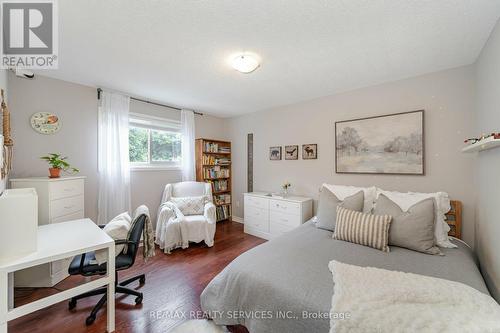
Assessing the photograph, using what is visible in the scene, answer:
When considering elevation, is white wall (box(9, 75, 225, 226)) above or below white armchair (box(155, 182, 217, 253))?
above

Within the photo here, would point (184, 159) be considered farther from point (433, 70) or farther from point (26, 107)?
point (433, 70)

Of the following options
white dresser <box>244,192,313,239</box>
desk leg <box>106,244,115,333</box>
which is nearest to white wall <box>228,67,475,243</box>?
white dresser <box>244,192,313,239</box>

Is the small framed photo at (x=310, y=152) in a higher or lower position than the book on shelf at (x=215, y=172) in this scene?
higher

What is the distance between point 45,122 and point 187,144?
6.57 ft

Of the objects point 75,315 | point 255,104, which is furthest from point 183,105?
point 75,315

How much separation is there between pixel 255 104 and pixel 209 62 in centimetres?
165

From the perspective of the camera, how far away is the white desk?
1201 millimetres

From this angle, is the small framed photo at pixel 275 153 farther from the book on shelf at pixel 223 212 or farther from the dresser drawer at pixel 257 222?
the book on shelf at pixel 223 212

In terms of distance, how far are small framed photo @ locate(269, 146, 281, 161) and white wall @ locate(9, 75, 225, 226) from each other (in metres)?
2.43

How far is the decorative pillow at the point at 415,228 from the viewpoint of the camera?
5.59 ft

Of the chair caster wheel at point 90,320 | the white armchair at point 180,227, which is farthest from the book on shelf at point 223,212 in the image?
the chair caster wheel at point 90,320

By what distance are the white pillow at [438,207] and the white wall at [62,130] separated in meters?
3.78

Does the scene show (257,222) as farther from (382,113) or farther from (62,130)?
(62,130)

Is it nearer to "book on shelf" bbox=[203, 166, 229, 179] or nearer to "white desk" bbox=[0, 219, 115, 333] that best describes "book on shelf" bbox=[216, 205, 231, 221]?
"book on shelf" bbox=[203, 166, 229, 179]
